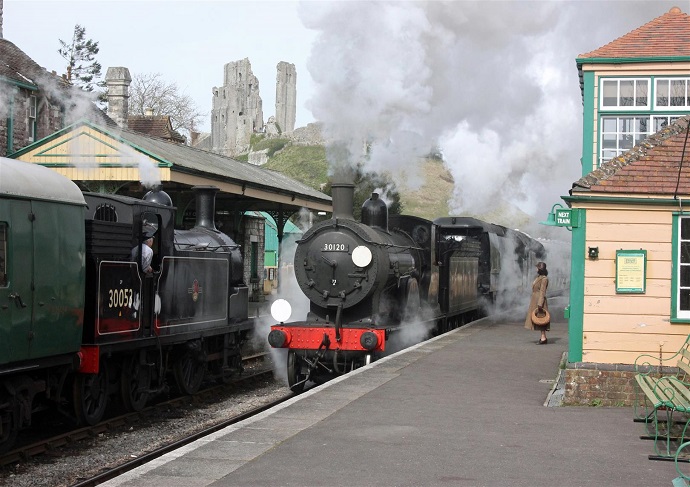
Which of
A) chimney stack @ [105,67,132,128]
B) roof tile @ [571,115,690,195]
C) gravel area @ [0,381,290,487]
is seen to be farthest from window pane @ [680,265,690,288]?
chimney stack @ [105,67,132,128]

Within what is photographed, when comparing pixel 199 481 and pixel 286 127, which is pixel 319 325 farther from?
pixel 286 127

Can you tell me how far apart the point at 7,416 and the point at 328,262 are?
18.9 ft

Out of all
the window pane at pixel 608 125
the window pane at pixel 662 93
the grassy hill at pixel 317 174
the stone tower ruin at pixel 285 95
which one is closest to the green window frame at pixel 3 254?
the window pane at pixel 608 125

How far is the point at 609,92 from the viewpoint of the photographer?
14.2 m

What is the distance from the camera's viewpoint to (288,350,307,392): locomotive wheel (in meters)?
12.5

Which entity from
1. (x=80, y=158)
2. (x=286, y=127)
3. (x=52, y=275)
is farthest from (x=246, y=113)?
(x=52, y=275)

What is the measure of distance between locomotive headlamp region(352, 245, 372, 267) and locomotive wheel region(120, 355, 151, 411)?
3298 millimetres

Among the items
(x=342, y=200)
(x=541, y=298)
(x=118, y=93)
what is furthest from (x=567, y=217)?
(x=118, y=93)

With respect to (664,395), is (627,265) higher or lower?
higher

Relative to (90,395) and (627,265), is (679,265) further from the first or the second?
(90,395)

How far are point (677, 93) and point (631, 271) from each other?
569 centimetres

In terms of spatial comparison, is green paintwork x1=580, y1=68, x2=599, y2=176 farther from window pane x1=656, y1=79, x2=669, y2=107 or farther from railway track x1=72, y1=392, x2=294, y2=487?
railway track x1=72, y1=392, x2=294, y2=487

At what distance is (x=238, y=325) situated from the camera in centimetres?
1412

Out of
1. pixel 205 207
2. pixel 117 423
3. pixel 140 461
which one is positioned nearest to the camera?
pixel 140 461
